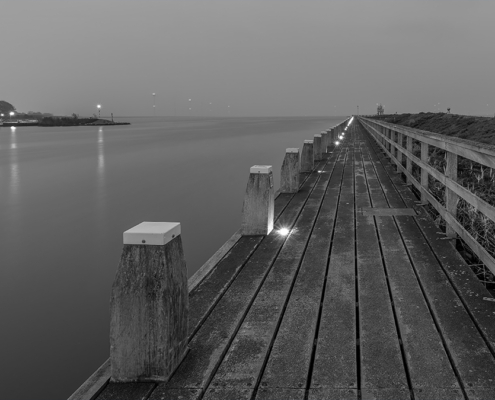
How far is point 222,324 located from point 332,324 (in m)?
0.86

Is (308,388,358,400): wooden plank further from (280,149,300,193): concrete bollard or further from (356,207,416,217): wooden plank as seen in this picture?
(280,149,300,193): concrete bollard

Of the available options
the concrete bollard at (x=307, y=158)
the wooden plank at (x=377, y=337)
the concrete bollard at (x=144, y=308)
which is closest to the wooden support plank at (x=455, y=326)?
the wooden plank at (x=377, y=337)

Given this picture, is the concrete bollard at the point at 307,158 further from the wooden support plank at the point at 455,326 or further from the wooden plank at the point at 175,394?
the wooden plank at the point at 175,394

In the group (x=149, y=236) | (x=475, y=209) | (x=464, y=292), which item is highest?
(x=149, y=236)

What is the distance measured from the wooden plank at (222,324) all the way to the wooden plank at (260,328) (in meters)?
0.06

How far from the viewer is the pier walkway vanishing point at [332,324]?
8.34ft

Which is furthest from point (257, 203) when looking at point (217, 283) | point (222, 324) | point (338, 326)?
point (338, 326)

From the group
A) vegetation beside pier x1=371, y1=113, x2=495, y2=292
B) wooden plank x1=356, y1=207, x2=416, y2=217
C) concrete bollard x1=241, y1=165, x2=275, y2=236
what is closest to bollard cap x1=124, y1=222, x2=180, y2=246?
vegetation beside pier x1=371, y1=113, x2=495, y2=292

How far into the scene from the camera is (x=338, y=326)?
327 centimetres

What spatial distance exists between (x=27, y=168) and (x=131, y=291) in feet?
109

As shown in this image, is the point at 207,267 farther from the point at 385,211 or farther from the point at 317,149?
the point at 317,149

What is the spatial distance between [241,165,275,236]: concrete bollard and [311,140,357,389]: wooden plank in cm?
103

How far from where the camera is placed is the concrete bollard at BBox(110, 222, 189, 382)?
257 cm

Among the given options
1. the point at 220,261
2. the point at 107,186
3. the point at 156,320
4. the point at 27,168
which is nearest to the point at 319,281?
the point at 220,261
